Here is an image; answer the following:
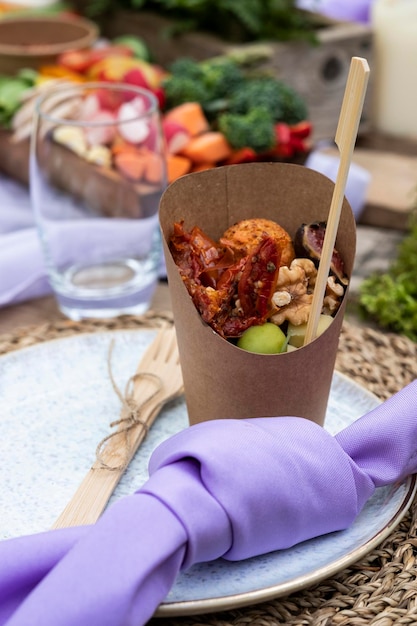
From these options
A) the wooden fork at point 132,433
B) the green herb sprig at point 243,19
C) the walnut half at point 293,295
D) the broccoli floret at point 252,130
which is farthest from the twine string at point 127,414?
the green herb sprig at point 243,19

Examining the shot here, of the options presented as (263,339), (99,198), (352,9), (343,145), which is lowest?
(352,9)

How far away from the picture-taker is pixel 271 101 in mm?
1779

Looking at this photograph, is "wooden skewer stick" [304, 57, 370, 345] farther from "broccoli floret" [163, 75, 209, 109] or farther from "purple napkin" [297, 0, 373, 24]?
"purple napkin" [297, 0, 373, 24]

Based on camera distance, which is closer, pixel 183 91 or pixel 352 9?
pixel 183 91

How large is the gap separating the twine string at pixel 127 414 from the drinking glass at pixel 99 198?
0.96ft

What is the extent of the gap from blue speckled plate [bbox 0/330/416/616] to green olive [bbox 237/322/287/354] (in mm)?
176

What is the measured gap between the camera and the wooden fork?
79 centimetres

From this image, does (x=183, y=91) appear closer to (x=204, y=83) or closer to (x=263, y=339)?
(x=204, y=83)

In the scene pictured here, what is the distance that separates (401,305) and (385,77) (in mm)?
1020

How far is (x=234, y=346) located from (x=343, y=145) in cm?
21

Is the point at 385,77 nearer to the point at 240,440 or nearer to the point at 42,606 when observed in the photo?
the point at 240,440

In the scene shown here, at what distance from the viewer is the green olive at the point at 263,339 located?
0.79m

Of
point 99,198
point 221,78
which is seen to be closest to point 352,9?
point 221,78

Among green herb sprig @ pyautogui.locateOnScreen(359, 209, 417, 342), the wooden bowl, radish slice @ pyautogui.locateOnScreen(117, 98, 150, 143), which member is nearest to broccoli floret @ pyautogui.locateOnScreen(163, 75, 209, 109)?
the wooden bowl
